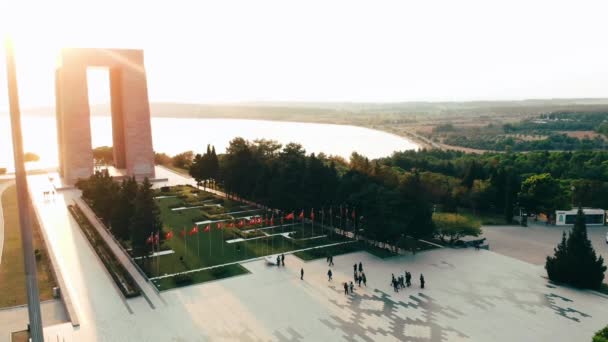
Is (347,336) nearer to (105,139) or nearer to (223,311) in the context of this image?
(223,311)

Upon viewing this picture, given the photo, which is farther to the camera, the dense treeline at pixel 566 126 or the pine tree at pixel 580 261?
the dense treeline at pixel 566 126

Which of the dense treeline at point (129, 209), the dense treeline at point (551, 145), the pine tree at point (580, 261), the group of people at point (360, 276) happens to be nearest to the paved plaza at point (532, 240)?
the pine tree at point (580, 261)

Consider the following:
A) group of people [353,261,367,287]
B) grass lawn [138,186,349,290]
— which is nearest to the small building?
grass lawn [138,186,349,290]

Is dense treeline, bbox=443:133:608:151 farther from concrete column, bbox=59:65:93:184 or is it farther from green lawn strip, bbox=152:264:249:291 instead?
green lawn strip, bbox=152:264:249:291

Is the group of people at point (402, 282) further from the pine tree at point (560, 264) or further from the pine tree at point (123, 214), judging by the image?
the pine tree at point (123, 214)

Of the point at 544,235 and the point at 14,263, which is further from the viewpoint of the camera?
the point at 544,235

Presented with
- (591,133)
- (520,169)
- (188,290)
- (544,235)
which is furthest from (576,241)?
(591,133)
